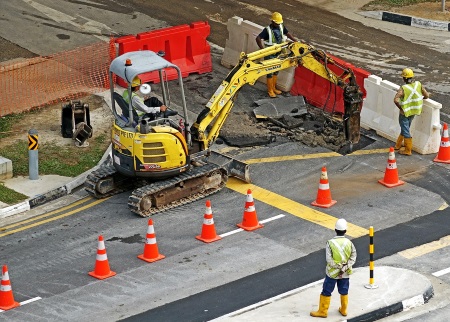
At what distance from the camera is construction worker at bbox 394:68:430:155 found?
23.6 metres

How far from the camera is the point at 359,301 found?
1769 cm

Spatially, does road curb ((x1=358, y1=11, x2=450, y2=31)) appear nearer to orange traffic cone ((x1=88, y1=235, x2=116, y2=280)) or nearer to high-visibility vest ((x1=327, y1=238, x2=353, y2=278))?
orange traffic cone ((x1=88, y1=235, x2=116, y2=280))

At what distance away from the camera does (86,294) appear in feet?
60.7

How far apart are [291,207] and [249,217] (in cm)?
126

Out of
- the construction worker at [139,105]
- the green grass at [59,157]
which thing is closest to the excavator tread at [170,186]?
the construction worker at [139,105]

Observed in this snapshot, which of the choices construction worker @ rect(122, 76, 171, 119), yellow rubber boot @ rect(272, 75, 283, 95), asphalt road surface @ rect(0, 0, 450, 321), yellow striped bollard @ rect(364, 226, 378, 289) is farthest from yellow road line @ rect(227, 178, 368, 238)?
yellow rubber boot @ rect(272, 75, 283, 95)

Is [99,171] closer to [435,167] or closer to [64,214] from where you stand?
[64,214]

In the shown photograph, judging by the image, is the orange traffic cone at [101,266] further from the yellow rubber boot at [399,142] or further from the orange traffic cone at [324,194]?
the yellow rubber boot at [399,142]

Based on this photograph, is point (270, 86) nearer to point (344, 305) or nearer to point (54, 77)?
point (54, 77)

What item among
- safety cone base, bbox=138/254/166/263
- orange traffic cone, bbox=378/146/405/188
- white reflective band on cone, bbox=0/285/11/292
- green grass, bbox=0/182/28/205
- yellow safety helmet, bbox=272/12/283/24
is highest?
yellow safety helmet, bbox=272/12/283/24

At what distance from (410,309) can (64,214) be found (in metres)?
6.79

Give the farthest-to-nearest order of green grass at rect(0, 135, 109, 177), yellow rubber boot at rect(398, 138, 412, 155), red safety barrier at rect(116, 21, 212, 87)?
1. red safety barrier at rect(116, 21, 212, 87)
2. yellow rubber boot at rect(398, 138, 412, 155)
3. green grass at rect(0, 135, 109, 177)

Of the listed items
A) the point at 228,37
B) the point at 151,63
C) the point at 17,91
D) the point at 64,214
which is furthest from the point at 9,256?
the point at 228,37

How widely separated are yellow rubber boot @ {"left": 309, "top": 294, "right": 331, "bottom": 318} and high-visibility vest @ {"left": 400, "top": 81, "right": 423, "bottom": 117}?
7360mm
